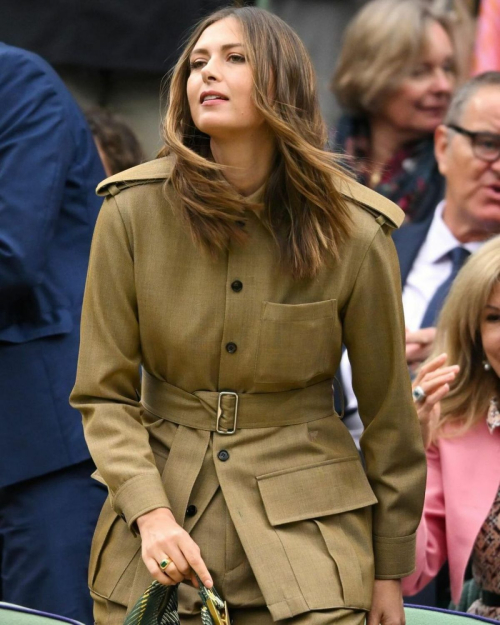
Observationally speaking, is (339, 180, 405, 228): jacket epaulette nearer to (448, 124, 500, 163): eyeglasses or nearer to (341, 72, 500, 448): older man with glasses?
(341, 72, 500, 448): older man with glasses

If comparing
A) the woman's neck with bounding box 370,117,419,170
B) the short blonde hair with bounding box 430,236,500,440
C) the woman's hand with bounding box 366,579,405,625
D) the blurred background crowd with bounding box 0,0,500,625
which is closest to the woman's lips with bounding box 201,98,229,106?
the blurred background crowd with bounding box 0,0,500,625

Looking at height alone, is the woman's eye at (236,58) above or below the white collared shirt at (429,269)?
above

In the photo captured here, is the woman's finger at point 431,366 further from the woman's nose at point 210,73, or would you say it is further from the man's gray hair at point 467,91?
the man's gray hair at point 467,91

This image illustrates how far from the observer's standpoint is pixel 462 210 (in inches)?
165

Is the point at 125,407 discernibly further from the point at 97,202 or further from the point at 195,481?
the point at 97,202

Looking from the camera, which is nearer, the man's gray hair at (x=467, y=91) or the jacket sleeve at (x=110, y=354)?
the jacket sleeve at (x=110, y=354)

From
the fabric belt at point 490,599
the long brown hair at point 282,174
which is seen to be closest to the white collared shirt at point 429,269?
the fabric belt at point 490,599

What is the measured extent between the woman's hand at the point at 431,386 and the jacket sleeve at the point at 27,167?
958 mm

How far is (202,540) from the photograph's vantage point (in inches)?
88.7

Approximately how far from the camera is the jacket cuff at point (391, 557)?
7.82ft

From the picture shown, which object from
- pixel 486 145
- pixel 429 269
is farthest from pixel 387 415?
pixel 486 145

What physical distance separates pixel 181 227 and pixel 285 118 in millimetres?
281

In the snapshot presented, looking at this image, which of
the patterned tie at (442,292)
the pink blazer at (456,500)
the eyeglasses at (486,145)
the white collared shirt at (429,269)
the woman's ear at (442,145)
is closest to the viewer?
the pink blazer at (456,500)

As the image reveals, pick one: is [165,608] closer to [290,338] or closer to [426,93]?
[290,338]
